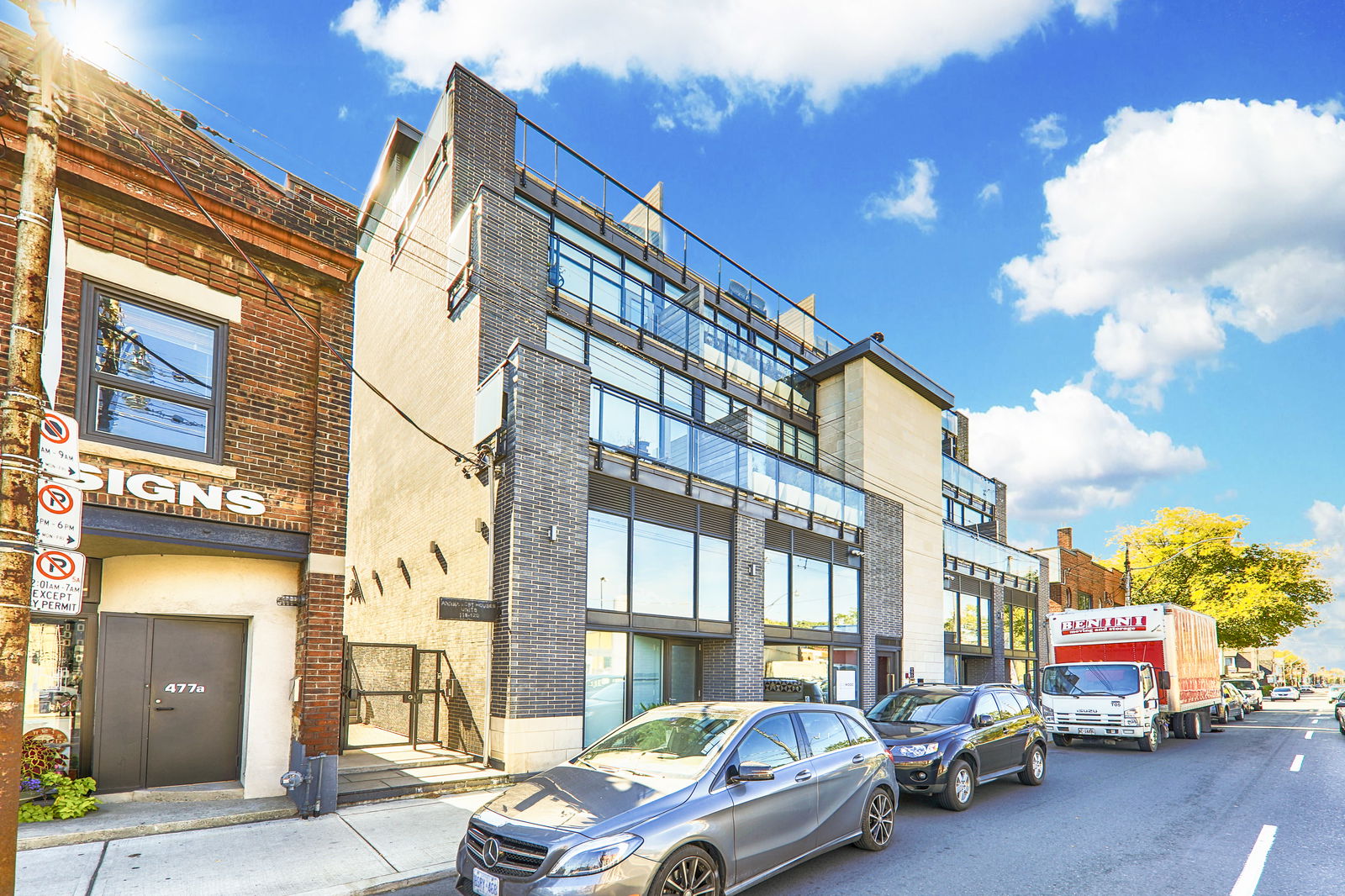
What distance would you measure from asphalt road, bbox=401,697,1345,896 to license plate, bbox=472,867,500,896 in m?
1.38

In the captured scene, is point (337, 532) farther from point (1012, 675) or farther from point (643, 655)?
point (1012, 675)

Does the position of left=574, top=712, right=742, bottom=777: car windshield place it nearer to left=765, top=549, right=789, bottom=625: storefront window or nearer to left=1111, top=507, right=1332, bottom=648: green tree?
left=765, top=549, right=789, bottom=625: storefront window

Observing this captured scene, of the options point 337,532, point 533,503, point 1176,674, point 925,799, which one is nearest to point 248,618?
point 337,532

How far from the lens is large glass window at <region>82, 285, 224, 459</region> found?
817cm

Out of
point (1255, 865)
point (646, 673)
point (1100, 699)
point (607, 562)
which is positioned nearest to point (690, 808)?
point (1255, 865)

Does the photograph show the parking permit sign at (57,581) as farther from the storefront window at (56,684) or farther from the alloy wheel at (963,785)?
the alloy wheel at (963,785)

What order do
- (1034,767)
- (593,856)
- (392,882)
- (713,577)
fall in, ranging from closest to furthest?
(593,856)
(392,882)
(1034,767)
(713,577)

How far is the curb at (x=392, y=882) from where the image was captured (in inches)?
254

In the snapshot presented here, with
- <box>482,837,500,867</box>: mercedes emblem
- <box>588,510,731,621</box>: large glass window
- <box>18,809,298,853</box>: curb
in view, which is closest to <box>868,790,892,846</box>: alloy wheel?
<box>482,837,500,867</box>: mercedes emblem

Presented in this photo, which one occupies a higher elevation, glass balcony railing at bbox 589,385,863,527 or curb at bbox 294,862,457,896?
glass balcony railing at bbox 589,385,863,527

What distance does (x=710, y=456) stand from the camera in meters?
16.4

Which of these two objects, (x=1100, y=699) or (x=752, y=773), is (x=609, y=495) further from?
(x=1100, y=699)

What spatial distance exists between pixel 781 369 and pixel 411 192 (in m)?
11.0

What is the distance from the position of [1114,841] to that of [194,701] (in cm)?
1035
